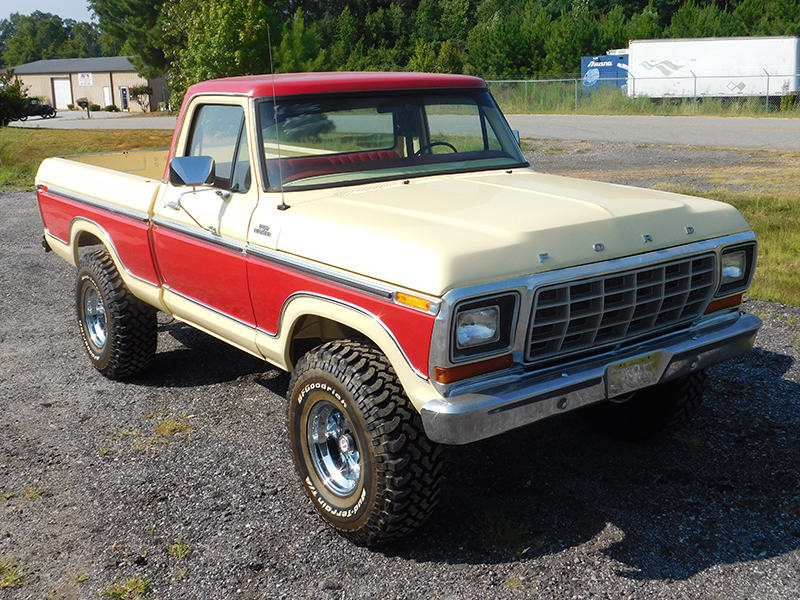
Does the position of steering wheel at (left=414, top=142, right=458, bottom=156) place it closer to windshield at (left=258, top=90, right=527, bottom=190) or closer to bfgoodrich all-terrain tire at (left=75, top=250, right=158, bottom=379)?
windshield at (left=258, top=90, right=527, bottom=190)

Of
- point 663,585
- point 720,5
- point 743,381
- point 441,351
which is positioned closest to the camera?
point 441,351

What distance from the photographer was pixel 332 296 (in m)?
3.74

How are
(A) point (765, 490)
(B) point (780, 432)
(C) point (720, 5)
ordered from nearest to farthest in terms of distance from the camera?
(A) point (765, 490) → (B) point (780, 432) → (C) point (720, 5)

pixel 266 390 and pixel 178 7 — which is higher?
pixel 178 7

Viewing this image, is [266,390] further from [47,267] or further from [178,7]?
[178,7]

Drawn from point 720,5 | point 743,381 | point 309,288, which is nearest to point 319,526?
point 309,288

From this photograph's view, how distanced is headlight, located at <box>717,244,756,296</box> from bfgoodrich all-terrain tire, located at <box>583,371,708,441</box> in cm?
53

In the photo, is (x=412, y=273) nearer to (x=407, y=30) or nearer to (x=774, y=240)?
(x=774, y=240)

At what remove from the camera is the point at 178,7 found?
3481 cm

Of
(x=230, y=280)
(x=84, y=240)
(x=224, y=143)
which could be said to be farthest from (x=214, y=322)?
(x=84, y=240)

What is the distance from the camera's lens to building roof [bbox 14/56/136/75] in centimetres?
6781

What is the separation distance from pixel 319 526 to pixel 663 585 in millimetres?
1556

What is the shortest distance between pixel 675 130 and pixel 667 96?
9428 mm

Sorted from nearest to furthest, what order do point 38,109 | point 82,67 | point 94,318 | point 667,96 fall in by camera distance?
point 94,318, point 667,96, point 38,109, point 82,67
